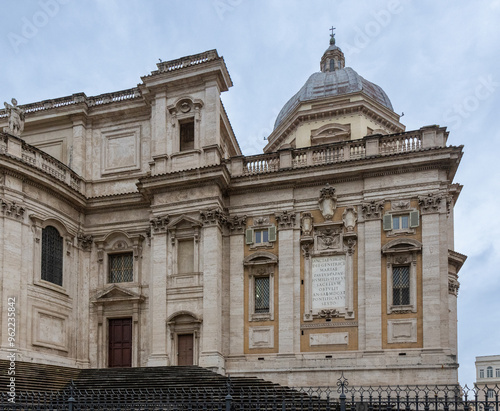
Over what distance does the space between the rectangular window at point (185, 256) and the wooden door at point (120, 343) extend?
368 centimetres

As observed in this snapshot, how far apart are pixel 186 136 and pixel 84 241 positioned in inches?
282

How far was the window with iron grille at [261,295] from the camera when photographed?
24188 mm

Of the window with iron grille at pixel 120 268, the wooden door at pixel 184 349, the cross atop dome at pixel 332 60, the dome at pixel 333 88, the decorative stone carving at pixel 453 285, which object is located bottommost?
the wooden door at pixel 184 349

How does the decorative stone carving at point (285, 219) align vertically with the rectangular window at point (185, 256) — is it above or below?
above

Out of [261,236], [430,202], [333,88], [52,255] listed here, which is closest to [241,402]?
[261,236]

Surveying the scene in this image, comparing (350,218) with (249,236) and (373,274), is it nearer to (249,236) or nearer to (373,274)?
(373,274)

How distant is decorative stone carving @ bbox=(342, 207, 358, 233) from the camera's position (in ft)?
77.4

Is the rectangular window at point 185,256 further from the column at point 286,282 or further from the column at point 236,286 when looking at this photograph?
the column at point 286,282

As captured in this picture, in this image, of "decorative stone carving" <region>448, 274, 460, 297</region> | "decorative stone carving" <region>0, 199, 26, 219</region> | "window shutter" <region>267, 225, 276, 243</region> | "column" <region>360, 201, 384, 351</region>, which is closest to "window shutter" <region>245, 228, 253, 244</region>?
"window shutter" <region>267, 225, 276, 243</region>

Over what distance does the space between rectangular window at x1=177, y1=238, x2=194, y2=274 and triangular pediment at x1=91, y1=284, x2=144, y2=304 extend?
2451 mm

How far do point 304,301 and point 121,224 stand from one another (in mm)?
9707

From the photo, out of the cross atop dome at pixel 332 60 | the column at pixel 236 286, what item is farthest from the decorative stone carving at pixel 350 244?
the cross atop dome at pixel 332 60


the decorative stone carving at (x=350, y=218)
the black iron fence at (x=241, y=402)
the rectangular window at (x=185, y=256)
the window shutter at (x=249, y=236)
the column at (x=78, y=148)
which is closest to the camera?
the black iron fence at (x=241, y=402)

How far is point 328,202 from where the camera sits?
2395cm
